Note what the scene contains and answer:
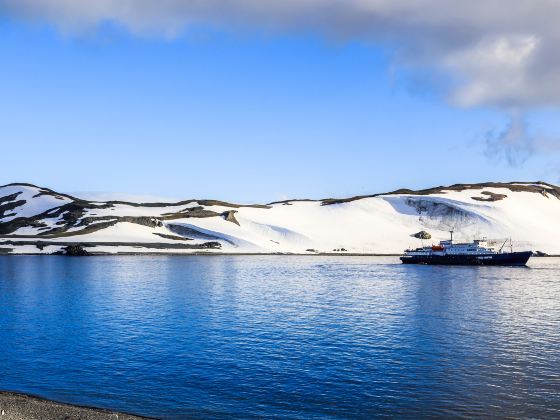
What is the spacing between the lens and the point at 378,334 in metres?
40.0

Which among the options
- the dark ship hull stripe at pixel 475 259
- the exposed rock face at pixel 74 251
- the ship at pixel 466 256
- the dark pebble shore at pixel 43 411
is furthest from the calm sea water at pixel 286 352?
the exposed rock face at pixel 74 251

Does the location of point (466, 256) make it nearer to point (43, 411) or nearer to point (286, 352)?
point (286, 352)

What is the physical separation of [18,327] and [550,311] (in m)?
44.1

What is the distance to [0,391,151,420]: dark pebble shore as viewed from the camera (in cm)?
2166

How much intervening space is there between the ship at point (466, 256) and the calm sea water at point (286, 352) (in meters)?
76.3

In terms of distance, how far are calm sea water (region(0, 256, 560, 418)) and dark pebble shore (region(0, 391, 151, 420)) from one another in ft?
4.65

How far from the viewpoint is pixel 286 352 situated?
34.1m

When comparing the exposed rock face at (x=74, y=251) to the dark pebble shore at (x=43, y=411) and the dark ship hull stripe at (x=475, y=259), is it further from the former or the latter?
the dark pebble shore at (x=43, y=411)

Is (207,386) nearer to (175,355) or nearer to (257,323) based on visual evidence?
(175,355)

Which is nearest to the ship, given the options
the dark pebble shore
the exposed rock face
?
the exposed rock face

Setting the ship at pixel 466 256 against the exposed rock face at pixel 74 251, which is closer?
the ship at pixel 466 256

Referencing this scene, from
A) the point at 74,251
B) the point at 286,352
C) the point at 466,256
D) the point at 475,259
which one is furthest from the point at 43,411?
the point at 74,251

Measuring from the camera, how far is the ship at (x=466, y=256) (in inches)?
5408

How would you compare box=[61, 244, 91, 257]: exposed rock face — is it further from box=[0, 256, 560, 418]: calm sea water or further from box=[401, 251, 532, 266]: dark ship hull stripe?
box=[0, 256, 560, 418]: calm sea water
